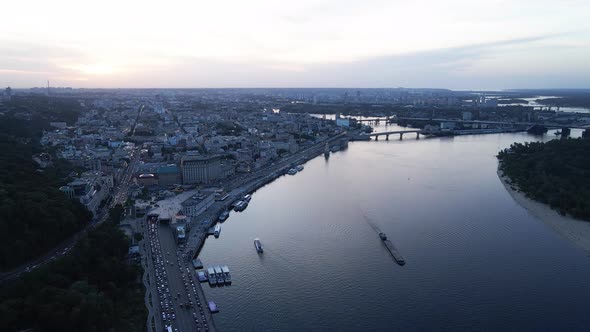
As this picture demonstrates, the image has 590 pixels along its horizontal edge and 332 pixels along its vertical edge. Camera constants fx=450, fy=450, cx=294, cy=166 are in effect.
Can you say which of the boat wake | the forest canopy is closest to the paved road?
the boat wake

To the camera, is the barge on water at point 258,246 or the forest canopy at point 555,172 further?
the forest canopy at point 555,172

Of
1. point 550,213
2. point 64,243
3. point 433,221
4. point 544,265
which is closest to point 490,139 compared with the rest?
point 550,213

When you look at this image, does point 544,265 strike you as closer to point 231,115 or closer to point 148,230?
point 148,230

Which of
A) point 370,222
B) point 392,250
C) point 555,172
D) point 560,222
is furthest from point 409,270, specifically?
point 555,172

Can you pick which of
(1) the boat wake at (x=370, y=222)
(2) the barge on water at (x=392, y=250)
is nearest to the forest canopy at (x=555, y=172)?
(1) the boat wake at (x=370, y=222)

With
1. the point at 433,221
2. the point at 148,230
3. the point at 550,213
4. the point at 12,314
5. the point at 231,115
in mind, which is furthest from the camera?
the point at 231,115

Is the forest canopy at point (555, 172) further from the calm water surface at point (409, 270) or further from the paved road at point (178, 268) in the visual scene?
the paved road at point (178, 268)
